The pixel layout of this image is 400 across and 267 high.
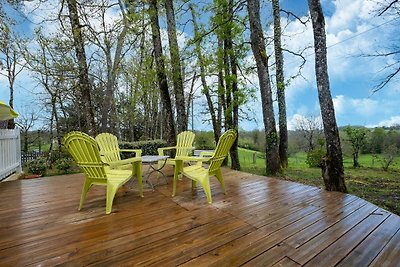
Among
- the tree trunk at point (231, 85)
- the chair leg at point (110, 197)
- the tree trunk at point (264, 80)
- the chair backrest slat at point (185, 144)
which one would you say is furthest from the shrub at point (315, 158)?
the chair leg at point (110, 197)

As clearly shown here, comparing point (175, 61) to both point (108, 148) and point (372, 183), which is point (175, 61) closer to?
point (108, 148)

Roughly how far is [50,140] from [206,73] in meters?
7.15

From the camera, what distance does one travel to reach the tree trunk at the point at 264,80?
5.38 meters

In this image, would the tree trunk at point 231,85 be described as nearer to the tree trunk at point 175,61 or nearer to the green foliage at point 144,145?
the tree trunk at point 175,61

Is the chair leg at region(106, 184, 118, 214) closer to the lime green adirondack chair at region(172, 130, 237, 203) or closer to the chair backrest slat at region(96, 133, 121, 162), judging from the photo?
the lime green adirondack chair at region(172, 130, 237, 203)

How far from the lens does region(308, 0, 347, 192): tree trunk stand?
11.9ft

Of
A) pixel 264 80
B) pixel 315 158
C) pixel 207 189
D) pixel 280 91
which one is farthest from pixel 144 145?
pixel 315 158

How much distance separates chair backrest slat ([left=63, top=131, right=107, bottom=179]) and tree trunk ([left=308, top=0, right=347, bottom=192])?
11.1 ft

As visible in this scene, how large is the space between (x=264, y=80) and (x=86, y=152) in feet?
13.9

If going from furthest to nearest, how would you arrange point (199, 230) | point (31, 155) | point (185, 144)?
point (31, 155)
point (185, 144)
point (199, 230)

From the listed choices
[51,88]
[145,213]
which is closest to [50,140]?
[51,88]

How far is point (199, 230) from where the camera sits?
2.21 m

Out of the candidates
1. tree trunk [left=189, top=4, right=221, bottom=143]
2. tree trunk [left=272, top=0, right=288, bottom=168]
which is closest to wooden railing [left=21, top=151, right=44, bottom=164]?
tree trunk [left=189, top=4, right=221, bottom=143]

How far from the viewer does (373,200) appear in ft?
12.4
